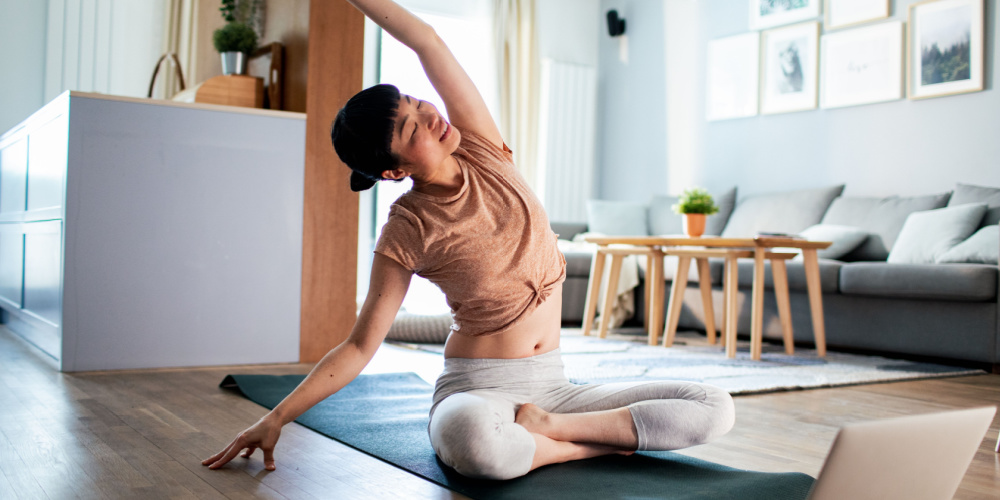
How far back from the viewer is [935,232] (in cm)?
380

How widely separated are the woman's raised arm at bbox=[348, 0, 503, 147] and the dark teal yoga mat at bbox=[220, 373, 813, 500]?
613mm

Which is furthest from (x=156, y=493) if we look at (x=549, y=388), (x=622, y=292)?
(x=622, y=292)

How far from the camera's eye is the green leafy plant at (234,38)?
127 inches

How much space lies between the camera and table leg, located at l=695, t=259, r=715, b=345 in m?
4.15

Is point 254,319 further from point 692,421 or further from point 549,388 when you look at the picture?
point 692,421

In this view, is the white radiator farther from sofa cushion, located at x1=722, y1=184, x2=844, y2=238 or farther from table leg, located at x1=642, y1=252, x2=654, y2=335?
table leg, located at x1=642, y1=252, x2=654, y2=335

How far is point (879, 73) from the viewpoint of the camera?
474cm

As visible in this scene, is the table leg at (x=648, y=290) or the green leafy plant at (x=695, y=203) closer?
the green leafy plant at (x=695, y=203)

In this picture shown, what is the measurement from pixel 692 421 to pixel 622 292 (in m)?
3.47

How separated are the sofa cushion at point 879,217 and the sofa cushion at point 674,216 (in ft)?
2.94

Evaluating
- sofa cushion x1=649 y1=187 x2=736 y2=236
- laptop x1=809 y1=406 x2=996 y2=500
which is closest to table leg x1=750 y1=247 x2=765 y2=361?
sofa cushion x1=649 y1=187 x2=736 y2=236

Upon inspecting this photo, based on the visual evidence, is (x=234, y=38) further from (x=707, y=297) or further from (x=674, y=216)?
(x=674, y=216)

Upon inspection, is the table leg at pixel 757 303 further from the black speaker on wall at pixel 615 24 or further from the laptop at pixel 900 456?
the black speaker on wall at pixel 615 24

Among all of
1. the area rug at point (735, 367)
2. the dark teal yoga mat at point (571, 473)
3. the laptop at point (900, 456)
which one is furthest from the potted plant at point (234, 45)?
the laptop at point (900, 456)
